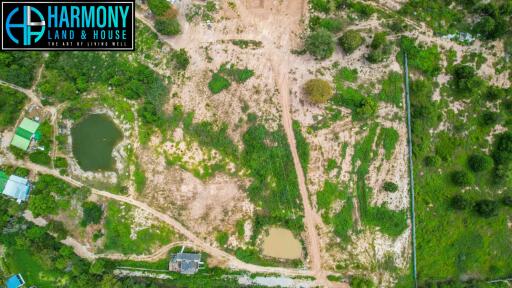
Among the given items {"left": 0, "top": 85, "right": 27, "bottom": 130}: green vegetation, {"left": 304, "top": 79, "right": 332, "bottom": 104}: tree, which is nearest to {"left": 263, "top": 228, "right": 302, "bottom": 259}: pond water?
{"left": 304, "top": 79, "right": 332, "bottom": 104}: tree

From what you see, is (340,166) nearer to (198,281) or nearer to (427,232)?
(427,232)

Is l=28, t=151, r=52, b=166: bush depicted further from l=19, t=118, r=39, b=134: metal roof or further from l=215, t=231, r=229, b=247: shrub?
l=215, t=231, r=229, b=247: shrub

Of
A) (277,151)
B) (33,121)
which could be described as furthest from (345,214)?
(33,121)

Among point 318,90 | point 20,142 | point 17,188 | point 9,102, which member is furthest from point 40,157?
point 318,90

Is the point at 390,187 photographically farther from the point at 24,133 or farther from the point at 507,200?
the point at 24,133

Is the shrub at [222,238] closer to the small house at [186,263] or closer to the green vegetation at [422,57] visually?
the small house at [186,263]
